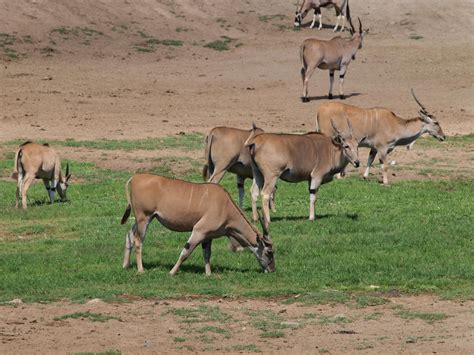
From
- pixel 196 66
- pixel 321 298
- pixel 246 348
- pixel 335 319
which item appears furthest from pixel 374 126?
pixel 196 66

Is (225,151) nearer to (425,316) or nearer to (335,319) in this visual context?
(335,319)

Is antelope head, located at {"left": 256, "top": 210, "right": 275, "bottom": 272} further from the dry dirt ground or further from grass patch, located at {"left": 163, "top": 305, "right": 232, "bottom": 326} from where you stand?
the dry dirt ground

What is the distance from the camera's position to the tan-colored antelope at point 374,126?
65.6 feet

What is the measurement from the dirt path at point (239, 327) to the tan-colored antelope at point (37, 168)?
6740 mm

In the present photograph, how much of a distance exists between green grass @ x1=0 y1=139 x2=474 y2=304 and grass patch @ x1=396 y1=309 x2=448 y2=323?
49 centimetres

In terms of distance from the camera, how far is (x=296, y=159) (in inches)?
629

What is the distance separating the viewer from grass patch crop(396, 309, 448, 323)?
11.0 meters

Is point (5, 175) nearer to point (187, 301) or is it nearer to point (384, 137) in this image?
point (384, 137)

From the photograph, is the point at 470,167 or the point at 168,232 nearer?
the point at 168,232

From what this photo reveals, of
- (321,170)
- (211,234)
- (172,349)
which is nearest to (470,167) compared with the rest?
(321,170)

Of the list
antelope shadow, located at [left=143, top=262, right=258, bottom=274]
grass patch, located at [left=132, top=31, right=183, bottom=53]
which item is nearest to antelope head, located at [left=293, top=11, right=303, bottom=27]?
grass patch, located at [left=132, top=31, right=183, bottom=53]

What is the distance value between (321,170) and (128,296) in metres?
5.08

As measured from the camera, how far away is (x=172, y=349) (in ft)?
32.9

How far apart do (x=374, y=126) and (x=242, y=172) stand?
4059mm
